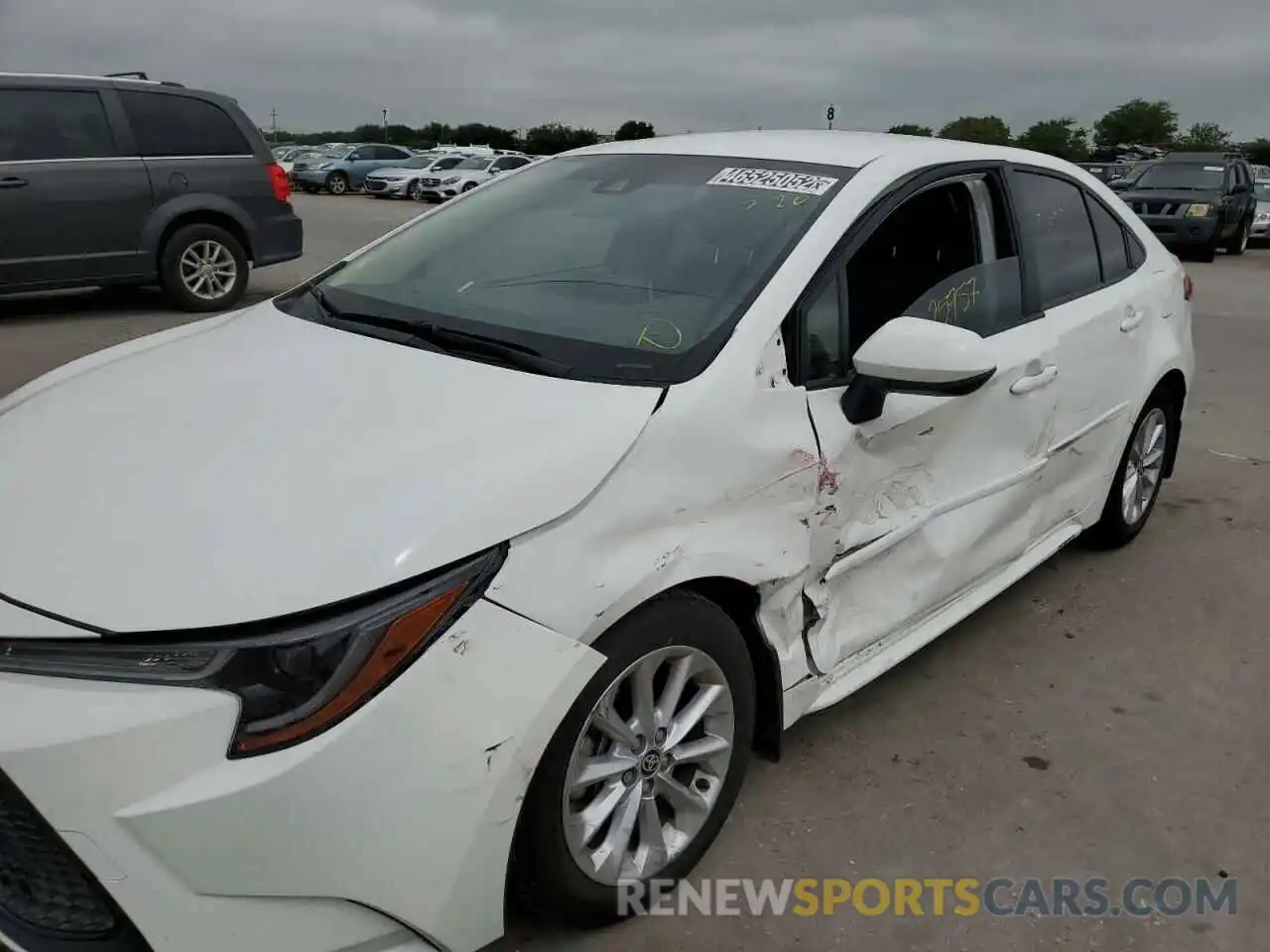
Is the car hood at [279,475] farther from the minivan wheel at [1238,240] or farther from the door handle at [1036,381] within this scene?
the minivan wheel at [1238,240]

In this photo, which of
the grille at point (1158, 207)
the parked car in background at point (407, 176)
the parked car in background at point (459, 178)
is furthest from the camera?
the parked car in background at point (407, 176)

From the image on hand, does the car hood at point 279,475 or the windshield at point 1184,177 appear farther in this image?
the windshield at point 1184,177

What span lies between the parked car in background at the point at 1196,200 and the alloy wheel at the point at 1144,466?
1327 cm

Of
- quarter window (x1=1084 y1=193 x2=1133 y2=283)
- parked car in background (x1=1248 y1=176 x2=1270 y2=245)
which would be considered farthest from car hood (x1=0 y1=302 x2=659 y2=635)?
parked car in background (x1=1248 y1=176 x2=1270 y2=245)

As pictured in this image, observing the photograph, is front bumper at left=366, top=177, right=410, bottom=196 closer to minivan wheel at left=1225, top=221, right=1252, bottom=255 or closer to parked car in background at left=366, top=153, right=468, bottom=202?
parked car in background at left=366, top=153, right=468, bottom=202

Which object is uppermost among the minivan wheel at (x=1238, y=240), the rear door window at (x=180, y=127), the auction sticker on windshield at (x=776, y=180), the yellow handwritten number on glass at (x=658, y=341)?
the rear door window at (x=180, y=127)

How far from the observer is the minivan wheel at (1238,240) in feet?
60.7

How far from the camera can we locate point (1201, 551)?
4.56m

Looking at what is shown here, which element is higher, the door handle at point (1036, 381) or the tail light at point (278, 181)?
the tail light at point (278, 181)

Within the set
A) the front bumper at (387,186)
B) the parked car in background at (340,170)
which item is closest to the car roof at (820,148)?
the front bumper at (387,186)

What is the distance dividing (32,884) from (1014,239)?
300cm

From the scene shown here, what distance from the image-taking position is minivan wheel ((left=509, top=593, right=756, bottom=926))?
79.5 inches

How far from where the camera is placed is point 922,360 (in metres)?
2.44

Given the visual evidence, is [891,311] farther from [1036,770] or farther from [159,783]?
[159,783]
